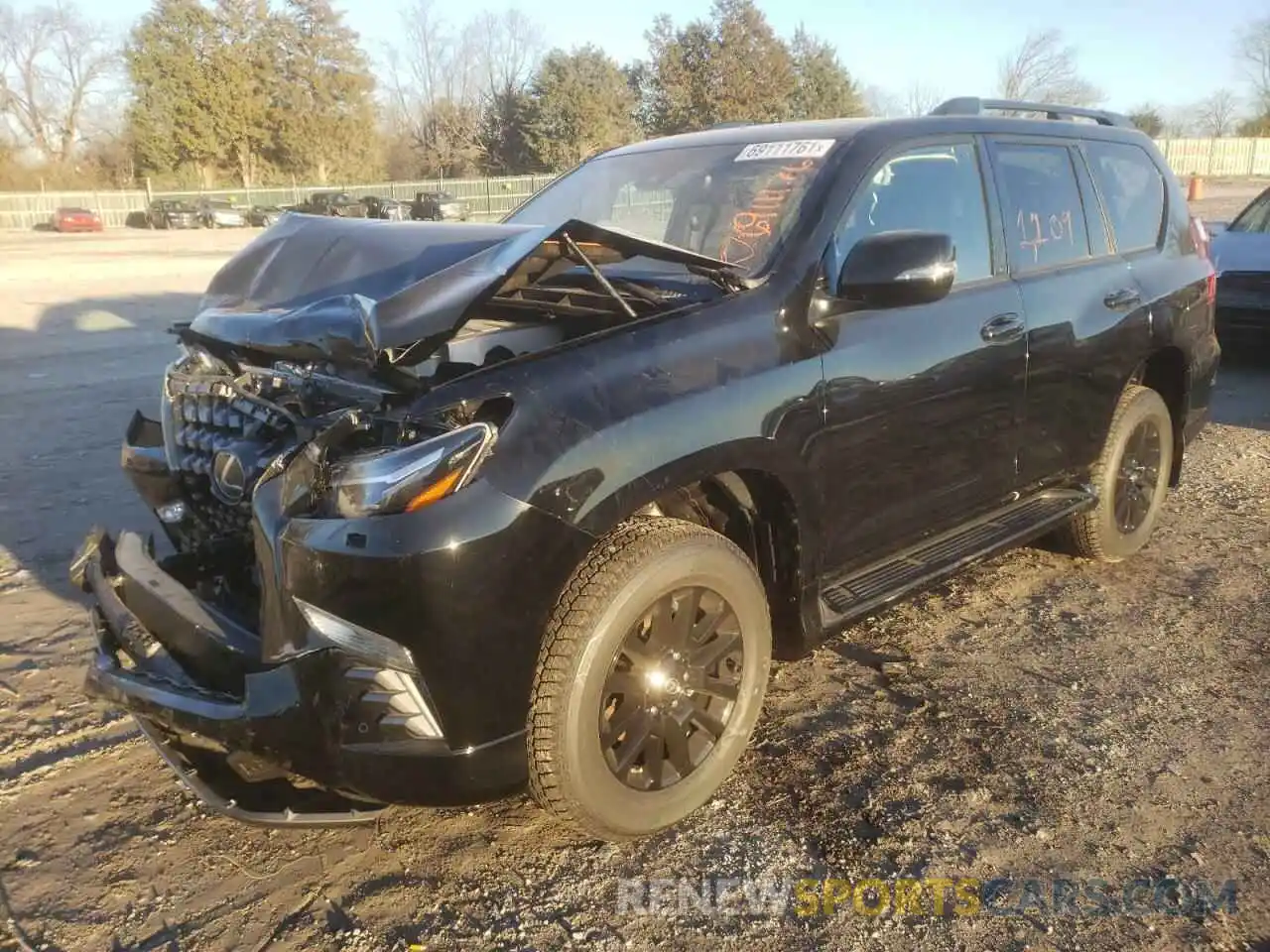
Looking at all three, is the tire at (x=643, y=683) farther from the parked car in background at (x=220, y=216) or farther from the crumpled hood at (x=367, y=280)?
the parked car in background at (x=220, y=216)

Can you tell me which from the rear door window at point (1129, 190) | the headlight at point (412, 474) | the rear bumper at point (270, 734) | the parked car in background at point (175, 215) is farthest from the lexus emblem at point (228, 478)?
the parked car in background at point (175, 215)

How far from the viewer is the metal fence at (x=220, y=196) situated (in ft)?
144

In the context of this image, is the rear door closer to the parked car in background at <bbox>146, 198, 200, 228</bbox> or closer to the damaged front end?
the damaged front end

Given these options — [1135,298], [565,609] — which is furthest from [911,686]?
[1135,298]

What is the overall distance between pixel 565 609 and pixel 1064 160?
3.12 meters

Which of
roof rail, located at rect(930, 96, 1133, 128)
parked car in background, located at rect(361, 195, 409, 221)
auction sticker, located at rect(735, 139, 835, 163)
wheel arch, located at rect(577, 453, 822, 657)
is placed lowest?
wheel arch, located at rect(577, 453, 822, 657)

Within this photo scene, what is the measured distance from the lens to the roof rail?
4242 mm

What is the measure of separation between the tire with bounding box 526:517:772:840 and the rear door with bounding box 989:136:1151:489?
65.4 inches

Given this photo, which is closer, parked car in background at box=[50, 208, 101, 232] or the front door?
the front door

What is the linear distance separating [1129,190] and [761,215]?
2277 mm

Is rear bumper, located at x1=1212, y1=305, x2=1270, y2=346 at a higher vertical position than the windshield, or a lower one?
lower

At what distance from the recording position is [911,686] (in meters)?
3.65

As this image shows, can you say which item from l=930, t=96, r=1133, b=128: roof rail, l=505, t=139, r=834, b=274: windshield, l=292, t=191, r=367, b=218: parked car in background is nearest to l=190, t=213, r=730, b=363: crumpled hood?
l=505, t=139, r=834, b=274: windshield

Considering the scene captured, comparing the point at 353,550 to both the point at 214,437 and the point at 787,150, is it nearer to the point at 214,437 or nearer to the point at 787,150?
the point at 214,437
